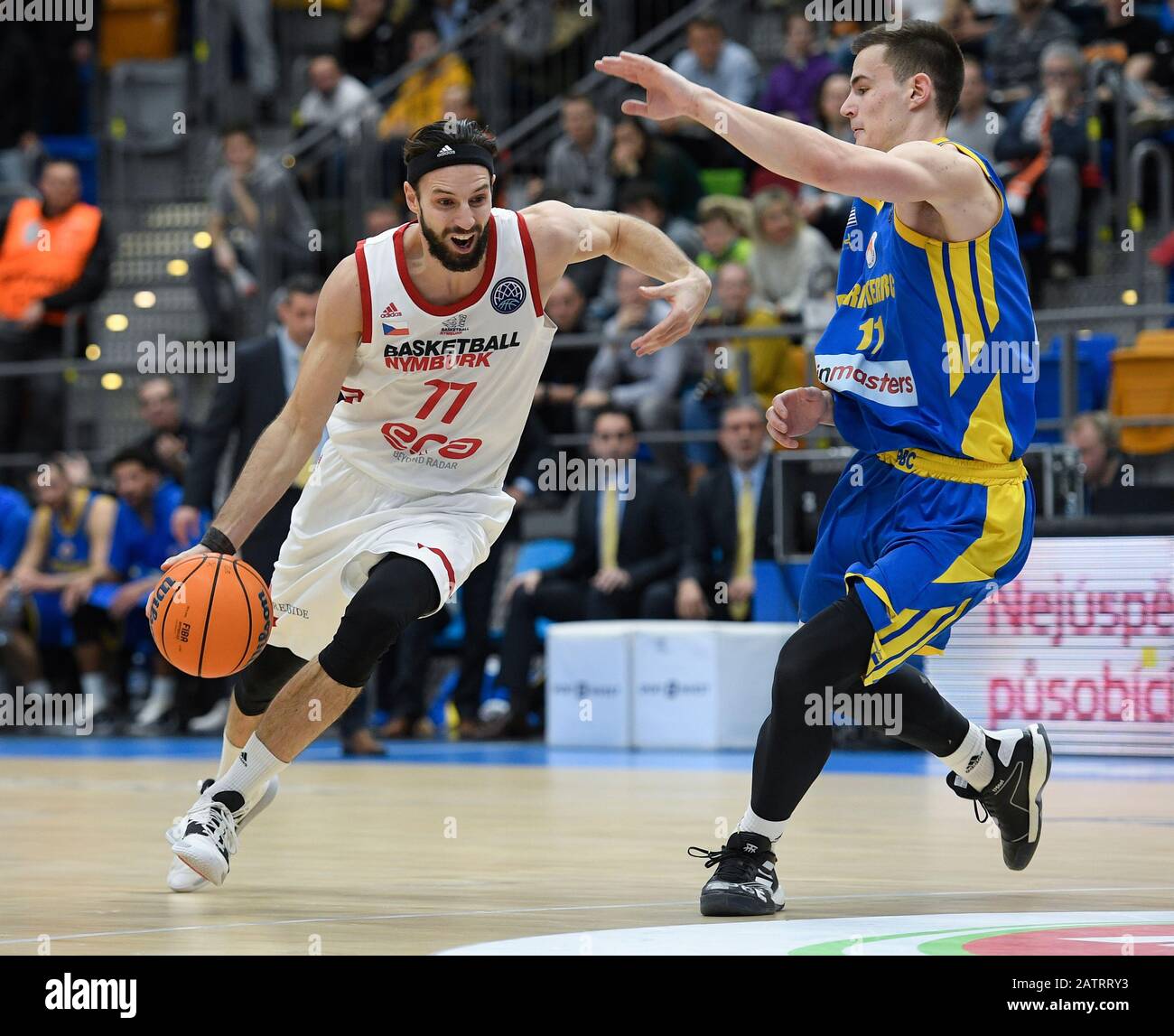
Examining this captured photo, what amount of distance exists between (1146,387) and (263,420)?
16.8 ft

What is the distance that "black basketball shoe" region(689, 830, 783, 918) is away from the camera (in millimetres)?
5016

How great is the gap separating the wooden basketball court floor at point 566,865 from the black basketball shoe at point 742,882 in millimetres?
96

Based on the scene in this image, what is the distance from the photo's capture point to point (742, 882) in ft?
16.7

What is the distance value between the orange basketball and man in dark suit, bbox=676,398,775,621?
7029 mm

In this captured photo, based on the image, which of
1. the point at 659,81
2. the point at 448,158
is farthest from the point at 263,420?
the point at 659,81

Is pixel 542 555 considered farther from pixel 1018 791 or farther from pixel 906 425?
pixel 906 425

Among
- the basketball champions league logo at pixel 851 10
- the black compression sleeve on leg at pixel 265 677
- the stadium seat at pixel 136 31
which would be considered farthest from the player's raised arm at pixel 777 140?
the stadium seat at pixel 136 31

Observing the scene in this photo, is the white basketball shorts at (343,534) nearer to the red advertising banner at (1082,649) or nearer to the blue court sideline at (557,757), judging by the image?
the blue court sideline at (557,757)

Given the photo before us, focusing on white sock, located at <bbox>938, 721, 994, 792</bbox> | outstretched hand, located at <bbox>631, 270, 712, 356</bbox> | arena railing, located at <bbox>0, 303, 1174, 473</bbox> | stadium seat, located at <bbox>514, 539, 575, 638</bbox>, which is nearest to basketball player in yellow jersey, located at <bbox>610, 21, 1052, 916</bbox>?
white sock, located at <bbox>938, 721, 994, 792</bbox>

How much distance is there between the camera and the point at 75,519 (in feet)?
49.1

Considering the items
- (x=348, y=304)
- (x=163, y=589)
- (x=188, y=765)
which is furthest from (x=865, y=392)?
(x=188, y=765)

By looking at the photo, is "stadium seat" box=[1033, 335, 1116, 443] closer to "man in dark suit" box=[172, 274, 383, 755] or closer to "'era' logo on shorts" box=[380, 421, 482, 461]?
"man in dark suit" box=[172, 274, 383, 755]

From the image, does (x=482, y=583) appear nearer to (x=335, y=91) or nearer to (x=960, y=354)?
(x=335, y=91)

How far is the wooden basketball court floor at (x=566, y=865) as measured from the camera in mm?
4551
